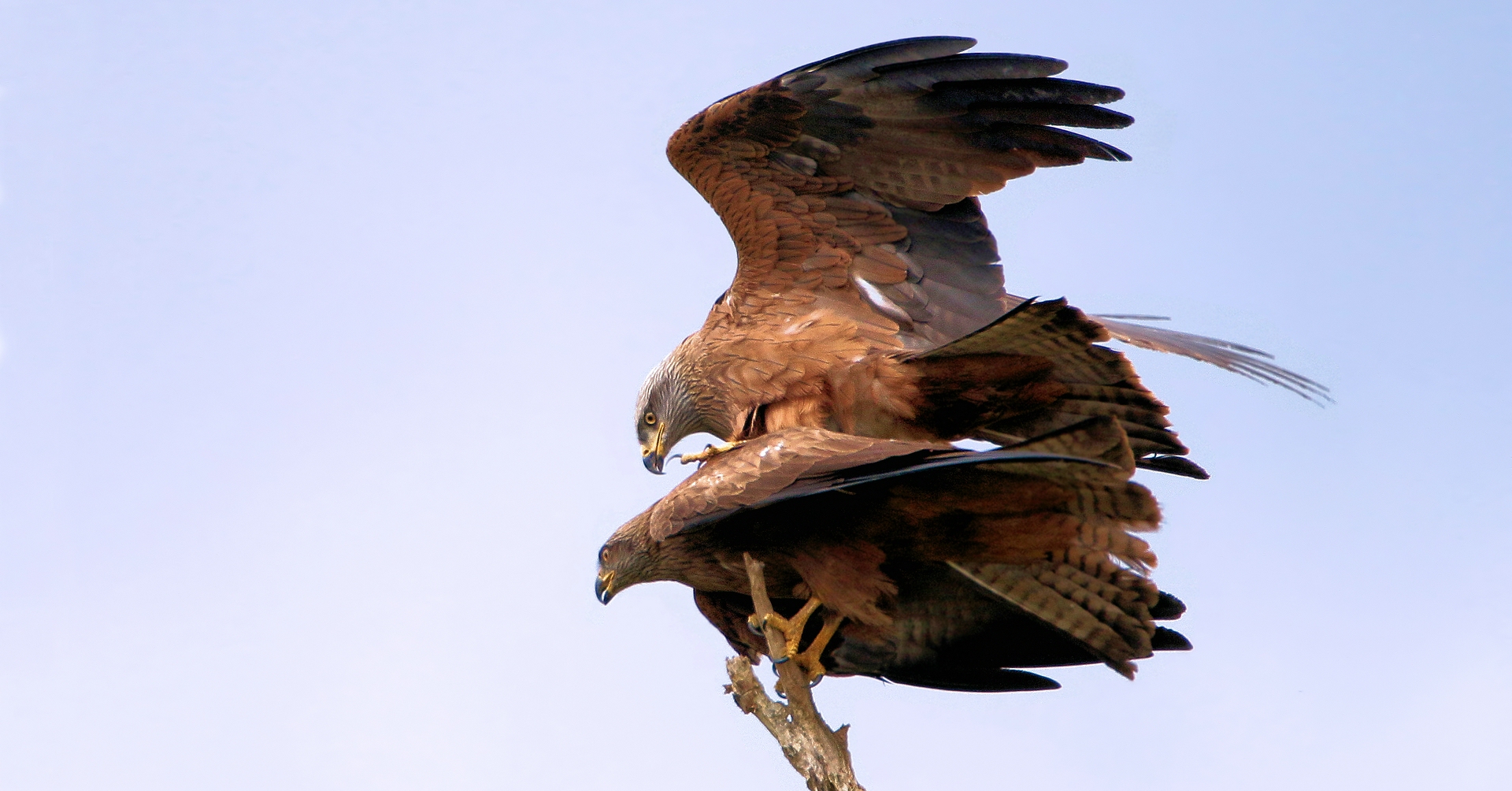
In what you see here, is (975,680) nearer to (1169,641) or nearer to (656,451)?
(1169,641)

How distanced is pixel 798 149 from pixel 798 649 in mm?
2109

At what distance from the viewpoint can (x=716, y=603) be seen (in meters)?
5.69

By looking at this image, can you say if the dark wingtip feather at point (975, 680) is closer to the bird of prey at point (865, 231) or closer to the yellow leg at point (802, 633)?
the yellow leg at point (802, 633)

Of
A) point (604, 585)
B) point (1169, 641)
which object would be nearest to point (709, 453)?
point (604, 585)

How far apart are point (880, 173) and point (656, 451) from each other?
1577 millimetres

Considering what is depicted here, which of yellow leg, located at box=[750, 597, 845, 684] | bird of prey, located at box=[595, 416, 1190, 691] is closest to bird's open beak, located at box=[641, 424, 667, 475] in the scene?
bird of prey, located at box=[595, 416, 1190, 691]

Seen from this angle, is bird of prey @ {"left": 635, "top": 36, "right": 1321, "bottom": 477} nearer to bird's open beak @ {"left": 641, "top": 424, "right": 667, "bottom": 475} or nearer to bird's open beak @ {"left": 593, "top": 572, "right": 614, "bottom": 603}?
bird's open beak @ {"left": 641, "top": 424, "right": 667, "bottom": 475}

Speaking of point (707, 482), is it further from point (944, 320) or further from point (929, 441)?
point (944, 320)

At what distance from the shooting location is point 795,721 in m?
4.87

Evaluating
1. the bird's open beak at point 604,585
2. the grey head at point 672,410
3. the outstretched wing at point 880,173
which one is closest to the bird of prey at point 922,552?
the bird's open beak at point 604,585

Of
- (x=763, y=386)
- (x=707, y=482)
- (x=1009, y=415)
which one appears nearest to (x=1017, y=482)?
(x=1009, y=415)

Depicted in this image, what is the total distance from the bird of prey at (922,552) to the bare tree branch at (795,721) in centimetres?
14

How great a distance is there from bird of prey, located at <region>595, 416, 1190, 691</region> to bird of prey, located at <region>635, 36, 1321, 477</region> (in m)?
0.56

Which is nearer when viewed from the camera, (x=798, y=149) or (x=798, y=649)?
(x=798, y=649)
